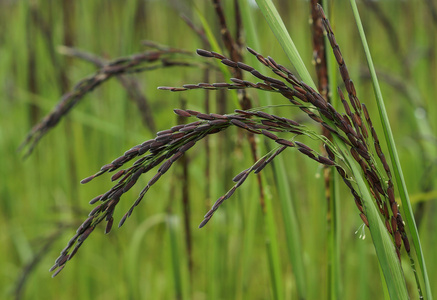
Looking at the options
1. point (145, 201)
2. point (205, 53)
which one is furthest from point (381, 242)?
point (145, 201)

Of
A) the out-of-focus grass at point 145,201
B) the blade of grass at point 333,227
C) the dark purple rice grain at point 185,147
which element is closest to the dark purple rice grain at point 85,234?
the dark purple rice grain at point 185,147

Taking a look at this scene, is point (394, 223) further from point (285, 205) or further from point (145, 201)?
point (145, 201)

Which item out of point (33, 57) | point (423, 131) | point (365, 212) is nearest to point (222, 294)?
point (423, 131)

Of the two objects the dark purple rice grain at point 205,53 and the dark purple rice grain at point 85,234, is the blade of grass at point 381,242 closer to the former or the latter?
the dark purple rice grain at point 205,53

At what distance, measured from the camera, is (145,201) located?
208 cm

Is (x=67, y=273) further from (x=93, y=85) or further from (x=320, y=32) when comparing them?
(x=320, y=32)

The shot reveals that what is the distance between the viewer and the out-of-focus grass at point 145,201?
4.49 ft

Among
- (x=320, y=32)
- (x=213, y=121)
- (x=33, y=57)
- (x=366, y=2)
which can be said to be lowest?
(x=213, y=121)

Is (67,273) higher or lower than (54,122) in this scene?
lower

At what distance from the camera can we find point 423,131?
1.64 meters

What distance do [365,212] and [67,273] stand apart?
1.53 metres

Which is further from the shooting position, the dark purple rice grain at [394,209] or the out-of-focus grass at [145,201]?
the out-of-focus grass at [145,201]

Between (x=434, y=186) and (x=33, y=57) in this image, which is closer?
(x=434, y=186)

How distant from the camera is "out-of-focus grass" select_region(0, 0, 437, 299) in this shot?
137 cm
